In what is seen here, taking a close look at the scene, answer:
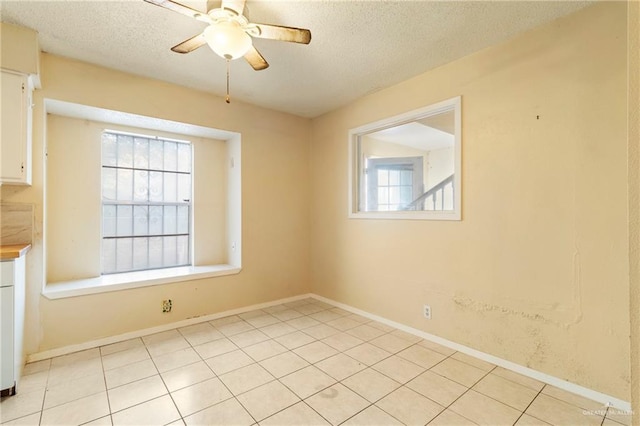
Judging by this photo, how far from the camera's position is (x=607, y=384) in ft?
6.12

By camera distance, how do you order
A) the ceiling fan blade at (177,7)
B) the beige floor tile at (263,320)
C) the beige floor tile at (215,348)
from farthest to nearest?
the beige floor tile at (263,320), the beige floor tile at (215,348), the ceiling fan blade at (177,7)

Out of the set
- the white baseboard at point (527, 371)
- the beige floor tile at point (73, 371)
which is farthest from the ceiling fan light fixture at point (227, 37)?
the white baseboard at point (527, 371)

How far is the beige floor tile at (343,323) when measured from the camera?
3115 millimetres

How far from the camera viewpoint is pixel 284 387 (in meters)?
2.04

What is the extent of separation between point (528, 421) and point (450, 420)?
0.45 metres

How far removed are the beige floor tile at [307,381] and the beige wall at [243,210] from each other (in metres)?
1.60

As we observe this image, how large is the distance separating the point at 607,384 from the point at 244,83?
3.75 metres

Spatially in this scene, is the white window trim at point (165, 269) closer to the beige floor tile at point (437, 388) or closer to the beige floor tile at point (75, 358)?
the beige floor tile at point (75, 358)

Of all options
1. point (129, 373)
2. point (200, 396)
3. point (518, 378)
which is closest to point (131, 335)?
point (129, 373)

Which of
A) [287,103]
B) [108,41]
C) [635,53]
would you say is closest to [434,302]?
[635,53]

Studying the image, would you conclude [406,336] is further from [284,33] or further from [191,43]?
[191,43]

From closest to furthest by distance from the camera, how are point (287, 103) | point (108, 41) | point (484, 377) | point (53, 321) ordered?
1. point (484, 377)
2. point (108, 41)
3. point (53, 321)
4. point (287, 103)

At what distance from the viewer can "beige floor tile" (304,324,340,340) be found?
289 centimetres

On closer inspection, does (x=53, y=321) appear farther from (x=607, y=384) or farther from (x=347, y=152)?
(x=607, y=384)
